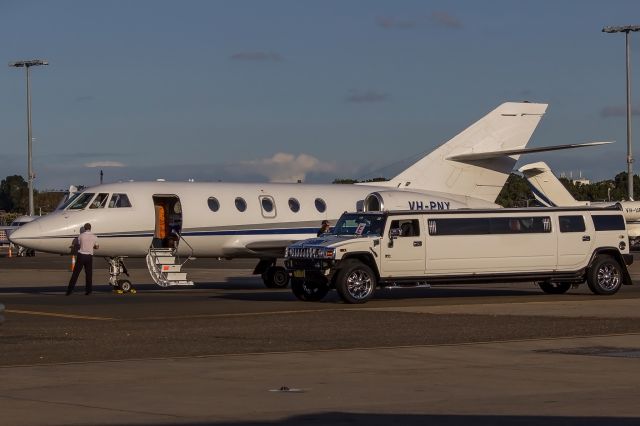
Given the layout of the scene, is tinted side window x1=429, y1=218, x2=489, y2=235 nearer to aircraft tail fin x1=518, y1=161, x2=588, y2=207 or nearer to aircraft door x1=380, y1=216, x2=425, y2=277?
aircraft door x1=380, y1=216, x2=425, y2=277

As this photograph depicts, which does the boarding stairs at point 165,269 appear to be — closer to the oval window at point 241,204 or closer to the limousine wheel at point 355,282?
the oval window at point 241,204

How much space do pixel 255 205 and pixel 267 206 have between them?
0.39 metres

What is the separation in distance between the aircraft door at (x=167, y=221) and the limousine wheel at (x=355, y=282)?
813cm

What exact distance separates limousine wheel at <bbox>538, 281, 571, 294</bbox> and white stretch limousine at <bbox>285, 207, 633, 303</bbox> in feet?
1.94

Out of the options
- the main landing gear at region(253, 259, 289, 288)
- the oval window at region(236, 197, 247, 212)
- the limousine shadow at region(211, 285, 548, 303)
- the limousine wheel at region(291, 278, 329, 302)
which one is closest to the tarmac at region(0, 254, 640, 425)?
the limousine wheel at region(291, 278, 329, 302)

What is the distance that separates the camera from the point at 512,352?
16.5m

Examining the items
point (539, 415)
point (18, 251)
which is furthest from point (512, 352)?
point (18, 251)

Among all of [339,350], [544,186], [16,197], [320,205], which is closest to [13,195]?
[16,197]

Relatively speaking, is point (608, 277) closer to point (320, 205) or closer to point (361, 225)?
point (361, 225)

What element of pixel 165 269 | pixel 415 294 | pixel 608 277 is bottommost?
pixel 415 294

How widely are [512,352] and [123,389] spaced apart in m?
5.70

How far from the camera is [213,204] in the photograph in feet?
113

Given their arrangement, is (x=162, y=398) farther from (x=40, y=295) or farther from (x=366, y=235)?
(x=40, y=295)

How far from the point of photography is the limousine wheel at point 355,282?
26.5 metres
